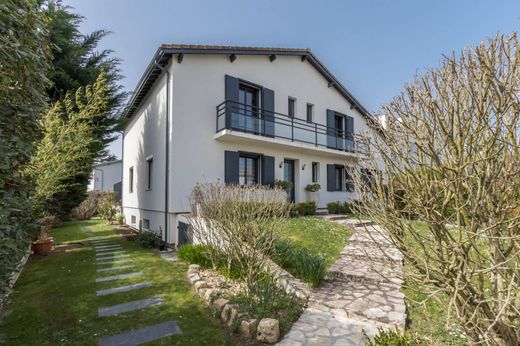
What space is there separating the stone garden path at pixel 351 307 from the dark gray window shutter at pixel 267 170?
270 inches

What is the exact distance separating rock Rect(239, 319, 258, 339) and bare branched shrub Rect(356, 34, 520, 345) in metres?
2.42

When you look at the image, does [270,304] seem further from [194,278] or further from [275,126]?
[275,126]

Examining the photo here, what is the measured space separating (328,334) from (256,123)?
939cm

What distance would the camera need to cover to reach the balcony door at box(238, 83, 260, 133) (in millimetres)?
11367

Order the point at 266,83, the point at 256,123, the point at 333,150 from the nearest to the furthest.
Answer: the point at 256,123 → the point at 266,83 → the point at 333,150

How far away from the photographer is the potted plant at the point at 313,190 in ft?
47.6

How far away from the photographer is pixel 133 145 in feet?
54.6

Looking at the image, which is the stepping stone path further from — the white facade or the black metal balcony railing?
the white facade

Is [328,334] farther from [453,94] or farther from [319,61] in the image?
[319,61]

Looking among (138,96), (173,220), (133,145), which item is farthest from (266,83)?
(133,145)

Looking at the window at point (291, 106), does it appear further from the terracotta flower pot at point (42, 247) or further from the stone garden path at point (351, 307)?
the terracotta flower pot at point (42, 247)

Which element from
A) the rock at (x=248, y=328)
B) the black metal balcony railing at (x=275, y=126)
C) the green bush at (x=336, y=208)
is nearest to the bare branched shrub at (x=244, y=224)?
the rock at (x=248, y=328)

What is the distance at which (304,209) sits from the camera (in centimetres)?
1332

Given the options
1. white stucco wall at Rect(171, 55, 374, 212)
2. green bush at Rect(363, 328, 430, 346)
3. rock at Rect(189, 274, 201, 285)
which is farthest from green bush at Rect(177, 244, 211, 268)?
green bush at Rect(363, 328, 430, 346)
